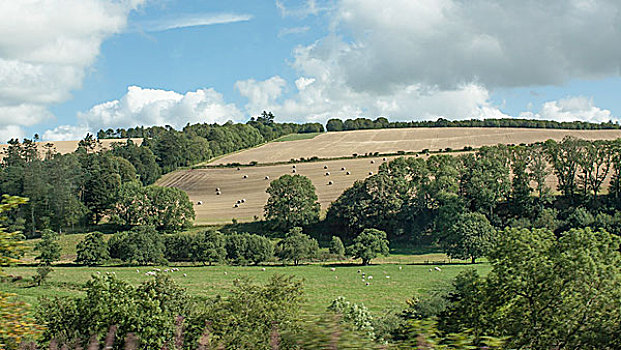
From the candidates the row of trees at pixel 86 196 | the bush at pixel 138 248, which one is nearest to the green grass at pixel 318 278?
the bush at pixel 138 248

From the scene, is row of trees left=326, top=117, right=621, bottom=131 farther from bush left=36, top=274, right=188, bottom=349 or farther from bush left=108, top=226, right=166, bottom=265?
bush left=36, top=274, right=188, bottom=349

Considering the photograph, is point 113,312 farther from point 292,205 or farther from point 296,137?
point 296,137

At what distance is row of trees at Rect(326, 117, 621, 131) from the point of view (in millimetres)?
113175

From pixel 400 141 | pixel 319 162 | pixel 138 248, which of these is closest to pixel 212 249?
pixel 138 248

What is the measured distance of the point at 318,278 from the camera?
140 ft

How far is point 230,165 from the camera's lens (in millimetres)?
99875

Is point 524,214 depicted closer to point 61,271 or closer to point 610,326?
point 61,271

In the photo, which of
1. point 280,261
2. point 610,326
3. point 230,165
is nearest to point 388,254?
point 280,261

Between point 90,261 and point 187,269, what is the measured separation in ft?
37.0

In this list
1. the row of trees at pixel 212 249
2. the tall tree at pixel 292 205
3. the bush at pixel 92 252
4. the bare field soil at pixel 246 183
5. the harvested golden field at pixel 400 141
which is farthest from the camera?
the harvested golden field at pixel 400 141

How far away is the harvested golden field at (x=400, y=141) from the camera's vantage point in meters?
99.3

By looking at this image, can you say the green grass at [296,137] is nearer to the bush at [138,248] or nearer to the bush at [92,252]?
the bush at [138,248]

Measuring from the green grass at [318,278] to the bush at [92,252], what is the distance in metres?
2.33

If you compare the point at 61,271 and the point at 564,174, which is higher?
the point at 564,174
